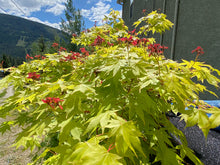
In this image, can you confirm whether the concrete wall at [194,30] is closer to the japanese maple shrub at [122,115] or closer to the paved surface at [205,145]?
the paved surface at [205,145]

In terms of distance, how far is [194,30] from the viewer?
4957 mm

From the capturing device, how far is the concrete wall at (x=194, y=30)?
4.38 metres

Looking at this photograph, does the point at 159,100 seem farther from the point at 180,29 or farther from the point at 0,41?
the point at 0,41

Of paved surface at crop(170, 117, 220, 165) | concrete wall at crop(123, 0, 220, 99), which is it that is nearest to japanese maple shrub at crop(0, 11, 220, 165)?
paved surface at crop(170, 117, 220, 165)

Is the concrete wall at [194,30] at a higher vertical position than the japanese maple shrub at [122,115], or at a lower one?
higher

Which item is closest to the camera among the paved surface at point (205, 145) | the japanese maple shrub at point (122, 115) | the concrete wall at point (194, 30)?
the japanese maple shrub at point (122, 115)

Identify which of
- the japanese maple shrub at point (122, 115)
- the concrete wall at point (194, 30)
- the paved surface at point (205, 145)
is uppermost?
the concrete wall at point (194, 30)

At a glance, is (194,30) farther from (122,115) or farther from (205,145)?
(122,115)

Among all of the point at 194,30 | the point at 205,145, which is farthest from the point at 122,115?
the point at 194,30

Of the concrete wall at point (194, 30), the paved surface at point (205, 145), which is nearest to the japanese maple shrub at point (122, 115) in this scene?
the paved surface at point (205, 145)

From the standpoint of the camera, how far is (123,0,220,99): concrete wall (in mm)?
4379

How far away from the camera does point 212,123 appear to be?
767 mm

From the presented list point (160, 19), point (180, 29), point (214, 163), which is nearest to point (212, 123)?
point (214, 163)

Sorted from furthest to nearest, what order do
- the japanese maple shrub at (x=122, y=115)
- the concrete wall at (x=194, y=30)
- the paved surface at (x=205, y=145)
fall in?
the concrete wall at (x=194, y=30) < the paved surface at (x=205, y=145) < the japanese maple shrub at (x=122, y=115)
